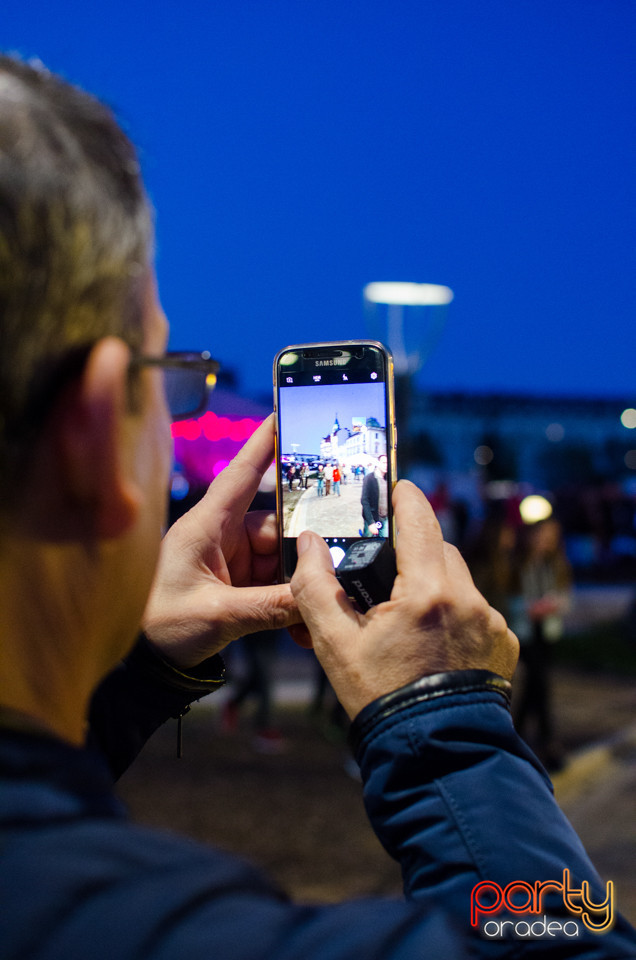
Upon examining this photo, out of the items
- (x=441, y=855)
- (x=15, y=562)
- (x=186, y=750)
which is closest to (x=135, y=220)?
(x=15, y=562)

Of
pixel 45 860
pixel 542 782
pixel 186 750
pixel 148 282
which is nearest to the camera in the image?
pixel 45 860

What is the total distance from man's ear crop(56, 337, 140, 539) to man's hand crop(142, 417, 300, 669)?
2.10ft

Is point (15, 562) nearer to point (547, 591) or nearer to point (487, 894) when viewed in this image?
point (487, 894)

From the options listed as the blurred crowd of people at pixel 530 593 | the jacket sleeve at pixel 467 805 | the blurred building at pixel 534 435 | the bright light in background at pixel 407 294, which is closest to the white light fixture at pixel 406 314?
the bright light in background at pixel 407 294

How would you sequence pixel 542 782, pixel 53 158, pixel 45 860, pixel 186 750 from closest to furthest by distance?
pixel 45 860 → pixel 53 158 → pixel 542 782 → pixel 186 750

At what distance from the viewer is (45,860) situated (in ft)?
1.98

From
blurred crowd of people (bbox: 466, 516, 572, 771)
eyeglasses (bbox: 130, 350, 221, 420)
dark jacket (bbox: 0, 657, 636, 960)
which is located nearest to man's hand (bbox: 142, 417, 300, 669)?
eyeglasses (bbox: 130, 350, 221, 420)

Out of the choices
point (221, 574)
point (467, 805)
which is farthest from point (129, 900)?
point (221, 574)

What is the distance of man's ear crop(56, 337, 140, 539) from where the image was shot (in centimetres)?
75

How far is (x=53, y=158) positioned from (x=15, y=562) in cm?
38

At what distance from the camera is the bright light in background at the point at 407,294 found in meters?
5.51

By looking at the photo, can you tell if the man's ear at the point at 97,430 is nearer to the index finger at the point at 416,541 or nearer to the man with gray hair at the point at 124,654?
the man with gray hair at the point at 124,654

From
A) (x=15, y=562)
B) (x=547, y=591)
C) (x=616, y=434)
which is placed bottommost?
(x=616, y=434)

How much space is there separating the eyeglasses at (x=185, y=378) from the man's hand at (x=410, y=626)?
12.7 inches
